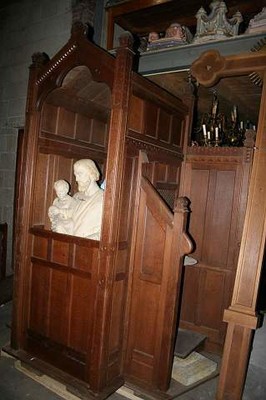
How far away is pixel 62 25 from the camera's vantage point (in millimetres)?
3719

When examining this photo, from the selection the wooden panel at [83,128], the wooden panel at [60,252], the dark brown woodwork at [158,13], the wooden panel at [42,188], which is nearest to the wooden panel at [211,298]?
the wooden panel at [60,252]

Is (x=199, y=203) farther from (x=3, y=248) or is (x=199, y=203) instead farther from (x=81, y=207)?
(x=3, y=248)

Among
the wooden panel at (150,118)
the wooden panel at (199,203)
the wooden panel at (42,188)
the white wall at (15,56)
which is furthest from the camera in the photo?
the white wall at (15,56)

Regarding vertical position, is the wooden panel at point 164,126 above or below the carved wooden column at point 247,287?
above

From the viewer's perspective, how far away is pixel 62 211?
8.21ft

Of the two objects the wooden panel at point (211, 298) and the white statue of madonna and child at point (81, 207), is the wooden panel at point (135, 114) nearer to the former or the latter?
the white statue of madonna and child at point (81, 207)

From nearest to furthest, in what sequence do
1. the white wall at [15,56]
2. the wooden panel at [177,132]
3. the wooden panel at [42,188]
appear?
the wooden panel at [42,188] < the wooden panel at [177,132] < the white wall at [15,56]

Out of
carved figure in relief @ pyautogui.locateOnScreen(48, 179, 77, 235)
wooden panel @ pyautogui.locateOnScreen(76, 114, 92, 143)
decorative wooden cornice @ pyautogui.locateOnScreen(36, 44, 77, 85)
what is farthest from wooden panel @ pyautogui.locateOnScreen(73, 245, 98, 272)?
decorative wooden cornice @ pyautogui.locateOnScreen(36, 44, 77, 85)

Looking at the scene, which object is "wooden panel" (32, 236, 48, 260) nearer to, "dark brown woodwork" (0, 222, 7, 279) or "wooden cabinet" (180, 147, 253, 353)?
"wooden cabinet" (180, 147, 253, 353)

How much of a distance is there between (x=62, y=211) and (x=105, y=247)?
664mm

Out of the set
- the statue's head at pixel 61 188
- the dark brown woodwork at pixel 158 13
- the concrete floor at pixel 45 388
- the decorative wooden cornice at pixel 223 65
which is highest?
the dark brown woodwork at pixel 158 13

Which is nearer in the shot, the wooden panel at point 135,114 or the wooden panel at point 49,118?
the wooden panel at point 135,114

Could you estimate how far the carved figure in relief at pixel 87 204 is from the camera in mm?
2326

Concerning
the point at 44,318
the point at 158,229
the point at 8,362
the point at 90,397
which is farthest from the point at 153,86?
the point at 8,362
